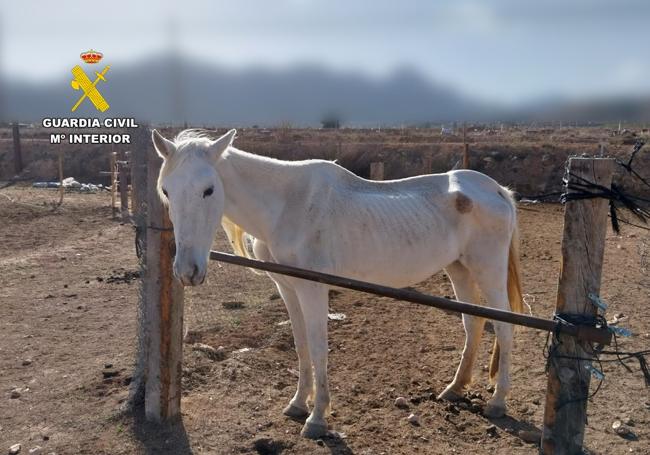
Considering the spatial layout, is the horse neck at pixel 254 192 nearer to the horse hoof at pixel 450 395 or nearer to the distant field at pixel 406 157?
the horse hoof at pixel 450 395

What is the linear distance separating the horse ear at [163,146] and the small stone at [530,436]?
317cm

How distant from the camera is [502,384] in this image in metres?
4.26

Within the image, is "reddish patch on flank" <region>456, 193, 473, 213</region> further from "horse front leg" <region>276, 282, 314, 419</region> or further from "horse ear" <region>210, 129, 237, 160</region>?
"horse ear" <region>210, 129, 237, 160</region>

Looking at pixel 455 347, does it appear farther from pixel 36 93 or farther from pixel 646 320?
pixel 36 93

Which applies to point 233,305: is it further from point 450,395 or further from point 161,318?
point 450,395

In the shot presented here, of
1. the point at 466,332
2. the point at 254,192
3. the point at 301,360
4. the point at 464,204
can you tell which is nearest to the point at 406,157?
the point at 466,332

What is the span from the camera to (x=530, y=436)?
378 centimetres

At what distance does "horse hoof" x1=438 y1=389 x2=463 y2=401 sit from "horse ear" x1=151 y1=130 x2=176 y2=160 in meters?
2.98

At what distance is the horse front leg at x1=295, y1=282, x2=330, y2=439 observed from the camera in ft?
12.3

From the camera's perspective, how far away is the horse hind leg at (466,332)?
14.8 ft

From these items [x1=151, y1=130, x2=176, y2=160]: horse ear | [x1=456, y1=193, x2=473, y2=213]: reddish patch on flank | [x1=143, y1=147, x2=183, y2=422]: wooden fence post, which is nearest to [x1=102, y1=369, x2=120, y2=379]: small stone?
[x1=143, y1=147, x2=183, y2=422]: wooden fence post

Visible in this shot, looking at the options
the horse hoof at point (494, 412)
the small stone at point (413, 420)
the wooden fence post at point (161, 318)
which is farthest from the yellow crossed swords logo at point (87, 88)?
the horse hoof at point (494, 412)

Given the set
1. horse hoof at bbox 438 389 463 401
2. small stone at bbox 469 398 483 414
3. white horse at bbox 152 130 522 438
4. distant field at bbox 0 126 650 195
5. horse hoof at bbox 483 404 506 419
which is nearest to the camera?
white horse at bbox 152 130 522 438

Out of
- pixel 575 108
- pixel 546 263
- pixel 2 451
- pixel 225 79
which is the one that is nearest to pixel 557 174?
pixel 546 263
